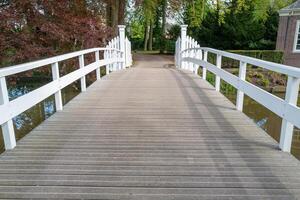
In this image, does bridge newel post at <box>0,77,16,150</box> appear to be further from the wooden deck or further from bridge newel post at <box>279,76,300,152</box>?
bridge newel post at <box>279,76,300,152</box>

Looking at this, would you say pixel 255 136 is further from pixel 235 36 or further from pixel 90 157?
pixel 235 36

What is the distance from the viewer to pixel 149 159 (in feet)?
12.0

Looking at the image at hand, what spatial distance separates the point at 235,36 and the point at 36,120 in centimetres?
2017

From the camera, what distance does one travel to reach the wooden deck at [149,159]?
3.01 metres

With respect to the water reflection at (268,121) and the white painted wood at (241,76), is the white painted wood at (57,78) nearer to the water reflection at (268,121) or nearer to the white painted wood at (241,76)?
the white painted wood at (241,76)

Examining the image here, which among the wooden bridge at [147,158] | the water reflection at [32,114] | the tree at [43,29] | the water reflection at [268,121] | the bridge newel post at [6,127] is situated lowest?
the water reflection at [268,121]

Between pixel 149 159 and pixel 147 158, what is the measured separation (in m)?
0.04

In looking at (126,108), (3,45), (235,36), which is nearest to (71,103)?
(126,108)

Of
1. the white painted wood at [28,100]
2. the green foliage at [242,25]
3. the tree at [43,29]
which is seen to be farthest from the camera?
the green foliage at [242,25]

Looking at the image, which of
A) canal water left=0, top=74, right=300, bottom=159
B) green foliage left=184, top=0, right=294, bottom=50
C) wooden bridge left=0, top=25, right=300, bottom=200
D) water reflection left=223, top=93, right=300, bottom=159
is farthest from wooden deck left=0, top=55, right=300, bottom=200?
green foliage left=184, top=0, right=294, bottom=50

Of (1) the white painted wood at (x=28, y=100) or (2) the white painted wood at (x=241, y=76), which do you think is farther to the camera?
(2) the white painted wood at (x=241, y=76)

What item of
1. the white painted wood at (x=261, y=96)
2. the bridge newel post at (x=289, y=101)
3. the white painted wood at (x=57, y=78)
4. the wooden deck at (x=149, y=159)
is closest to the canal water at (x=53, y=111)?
the white painted wood at (x=57, y=78)

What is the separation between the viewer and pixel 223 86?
17.8m

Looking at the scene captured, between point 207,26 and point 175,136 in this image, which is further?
point 207,26
